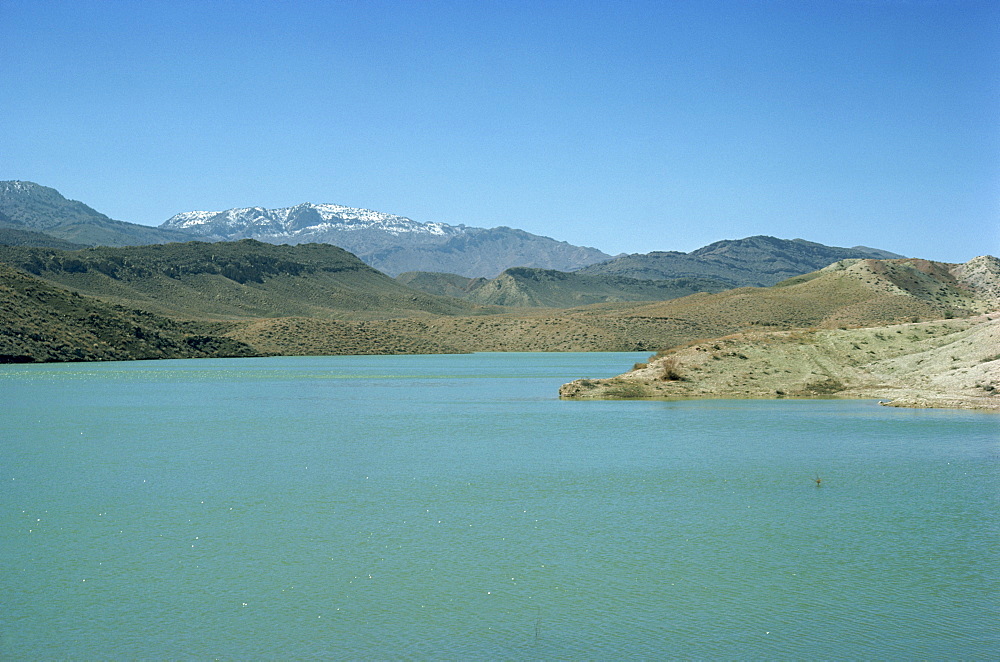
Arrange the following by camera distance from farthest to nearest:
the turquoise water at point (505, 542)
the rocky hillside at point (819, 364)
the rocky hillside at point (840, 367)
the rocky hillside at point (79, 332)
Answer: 1. the rocky hillside at point (79, 332)
2. the rocky hillside at point (819, 364)
3. the rocky hillside at point (840, 367)
4. the turquoise water at point (505, 542)

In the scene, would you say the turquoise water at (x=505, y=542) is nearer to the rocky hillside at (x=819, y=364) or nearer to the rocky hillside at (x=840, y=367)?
the rocky hillside at (x=840, y=367)

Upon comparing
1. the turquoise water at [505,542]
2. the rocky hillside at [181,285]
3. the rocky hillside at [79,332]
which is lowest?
the turquoise water at [505,542]

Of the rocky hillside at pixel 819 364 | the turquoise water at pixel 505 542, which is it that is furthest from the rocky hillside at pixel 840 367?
the turquoise water at pixel 505 542

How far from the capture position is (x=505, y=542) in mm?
14641

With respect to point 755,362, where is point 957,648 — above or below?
below

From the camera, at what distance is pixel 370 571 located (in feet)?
42.6

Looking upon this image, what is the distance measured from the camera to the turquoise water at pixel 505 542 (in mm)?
10516

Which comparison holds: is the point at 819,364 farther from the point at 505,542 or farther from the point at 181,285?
the point at 181,285

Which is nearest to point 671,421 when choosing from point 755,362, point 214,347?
point 755,362

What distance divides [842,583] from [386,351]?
114m

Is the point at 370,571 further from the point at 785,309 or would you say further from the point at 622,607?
the point at 785,309

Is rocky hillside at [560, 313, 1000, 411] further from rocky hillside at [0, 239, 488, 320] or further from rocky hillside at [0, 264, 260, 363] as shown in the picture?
rocky hillside at [0, 239, 488, 320]

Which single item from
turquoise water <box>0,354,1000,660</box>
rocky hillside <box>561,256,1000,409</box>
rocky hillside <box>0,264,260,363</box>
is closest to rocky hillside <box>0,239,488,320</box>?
rocky hillside <box>0,264,260,363</box>

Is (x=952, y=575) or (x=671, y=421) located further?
(x=671, y=421)
